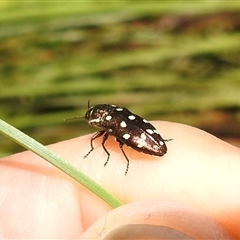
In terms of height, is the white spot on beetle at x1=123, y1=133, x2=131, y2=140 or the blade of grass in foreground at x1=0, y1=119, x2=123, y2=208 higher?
the blade of grass in foreground at x1=0, y1=119, x2=123, y2=208

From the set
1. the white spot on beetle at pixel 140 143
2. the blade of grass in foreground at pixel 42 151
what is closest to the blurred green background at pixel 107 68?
the white spot on beetle at pixel 140 143

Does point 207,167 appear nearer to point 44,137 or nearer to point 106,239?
point 106,239

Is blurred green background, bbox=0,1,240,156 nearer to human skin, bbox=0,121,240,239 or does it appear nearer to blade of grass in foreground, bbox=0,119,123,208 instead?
human skin, bbox=0,121,240,239

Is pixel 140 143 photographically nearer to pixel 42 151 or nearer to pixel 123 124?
pixel 123 124

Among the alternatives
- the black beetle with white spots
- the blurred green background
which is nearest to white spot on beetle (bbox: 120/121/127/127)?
the black beetle with white spots

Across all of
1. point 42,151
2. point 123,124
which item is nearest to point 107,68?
point 123,124

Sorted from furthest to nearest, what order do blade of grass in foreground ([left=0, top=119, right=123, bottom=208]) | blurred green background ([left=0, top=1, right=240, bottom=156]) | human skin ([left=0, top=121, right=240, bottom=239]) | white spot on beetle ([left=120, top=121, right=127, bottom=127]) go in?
blurred green background ([left=0, top=1, right=240, bottom=156]) → white spot on beetle ([left=120, top=121, right=127, bottom=127]) → human skin ([left=0, top=121, right=240, bottom=239]) → blade of grass in foreground ([left=0, top=119, right=123, bottom=208])
